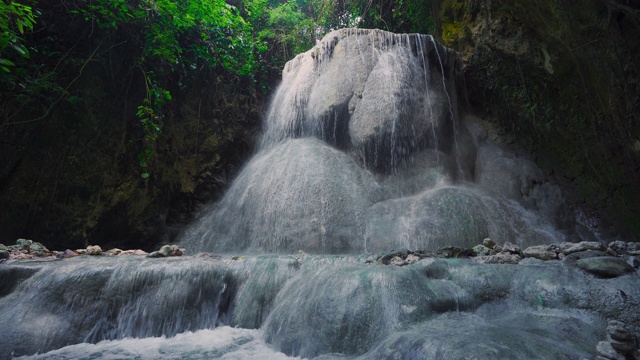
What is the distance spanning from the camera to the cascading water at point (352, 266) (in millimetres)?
2344

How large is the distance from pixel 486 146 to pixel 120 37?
6943 mm

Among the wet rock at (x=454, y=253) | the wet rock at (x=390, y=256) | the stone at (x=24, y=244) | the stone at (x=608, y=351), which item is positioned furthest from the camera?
the stone at (x=24, y=244)

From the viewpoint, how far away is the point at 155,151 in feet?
21.5

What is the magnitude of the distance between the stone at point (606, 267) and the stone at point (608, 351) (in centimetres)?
76

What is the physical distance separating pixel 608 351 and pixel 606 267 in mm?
912

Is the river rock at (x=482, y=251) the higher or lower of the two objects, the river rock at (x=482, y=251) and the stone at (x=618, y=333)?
the higher

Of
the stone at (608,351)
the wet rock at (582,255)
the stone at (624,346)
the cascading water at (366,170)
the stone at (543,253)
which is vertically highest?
the cascading water at (366,170)

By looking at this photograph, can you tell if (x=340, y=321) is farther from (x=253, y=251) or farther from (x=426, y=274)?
(x=253, y=251)

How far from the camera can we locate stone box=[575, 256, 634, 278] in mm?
2496

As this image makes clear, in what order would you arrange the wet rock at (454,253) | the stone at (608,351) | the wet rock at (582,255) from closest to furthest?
the stone at (608,351) → the wet rock at (582,255) → the wet rock at (454,253)

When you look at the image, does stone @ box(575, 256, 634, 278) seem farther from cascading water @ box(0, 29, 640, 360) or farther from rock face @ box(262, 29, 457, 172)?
rock face @ box(262, 29, 457, 172)

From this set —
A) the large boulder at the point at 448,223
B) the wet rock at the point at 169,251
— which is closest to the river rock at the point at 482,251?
the large boulder at the point at 448,223

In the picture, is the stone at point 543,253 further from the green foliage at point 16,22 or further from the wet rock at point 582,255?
the green foliage at point 16,22

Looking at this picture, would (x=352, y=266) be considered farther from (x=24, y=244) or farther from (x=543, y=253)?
(x=24, y=244)
